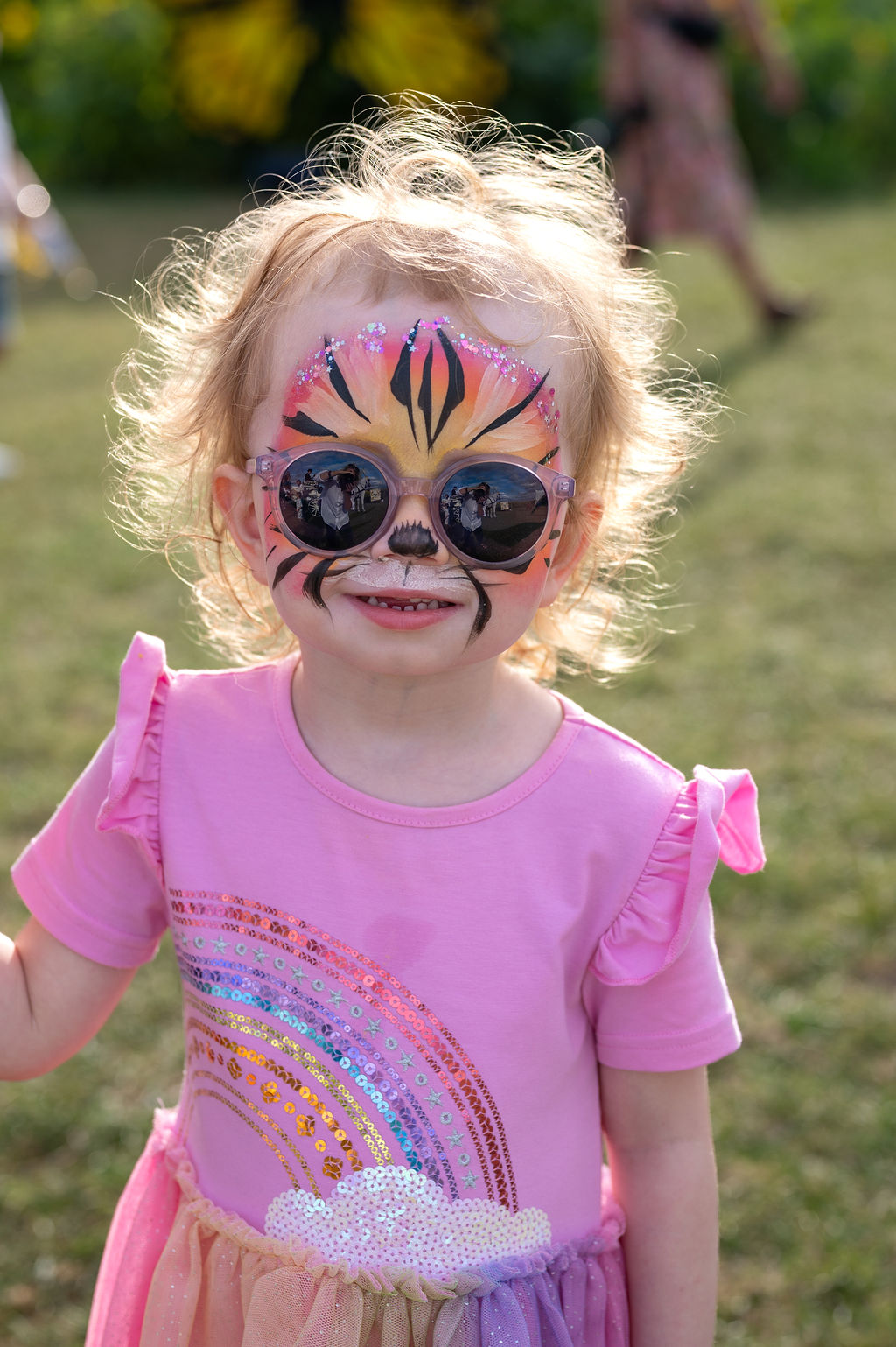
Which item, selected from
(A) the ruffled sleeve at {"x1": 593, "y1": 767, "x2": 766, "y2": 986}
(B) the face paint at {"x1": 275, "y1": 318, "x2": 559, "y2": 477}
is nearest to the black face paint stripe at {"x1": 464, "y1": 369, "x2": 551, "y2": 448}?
(B) the face paint at {"x1": 275, "y1": 318, "x2": 559, "y2": 477}

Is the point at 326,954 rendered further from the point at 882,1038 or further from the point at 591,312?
the point at 882,1038

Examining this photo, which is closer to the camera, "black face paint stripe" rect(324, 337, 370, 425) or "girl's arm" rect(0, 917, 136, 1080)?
"black face paint stripe" rect(324, 337, 370, 425)

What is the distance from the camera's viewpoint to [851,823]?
3.53m

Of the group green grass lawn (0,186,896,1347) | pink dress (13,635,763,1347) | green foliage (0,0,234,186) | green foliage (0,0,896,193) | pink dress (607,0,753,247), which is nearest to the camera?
pink dress (13,635,763,1347)

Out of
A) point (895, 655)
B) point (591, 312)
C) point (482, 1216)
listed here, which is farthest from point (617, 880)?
point (895, 655)

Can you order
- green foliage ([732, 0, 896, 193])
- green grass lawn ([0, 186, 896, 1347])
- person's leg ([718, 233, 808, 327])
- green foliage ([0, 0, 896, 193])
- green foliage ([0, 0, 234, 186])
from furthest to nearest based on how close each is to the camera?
green foliage ([0, 0, 234, 186])
green foliage ([0, 0, 896, 193])
green foliage ([732, 0, 896, 193])
person's leg ([718, 233, 808, 327])
green grass lawn ([0, 186, 896, 1347])

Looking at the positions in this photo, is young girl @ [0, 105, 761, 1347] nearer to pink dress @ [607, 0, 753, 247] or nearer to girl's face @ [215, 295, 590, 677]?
girl's face @ [215, 295, 590, 677]

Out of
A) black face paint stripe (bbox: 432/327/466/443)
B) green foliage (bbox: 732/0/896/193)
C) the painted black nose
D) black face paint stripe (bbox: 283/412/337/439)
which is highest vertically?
black face paint stripe (bbox: 432/327/466/443)

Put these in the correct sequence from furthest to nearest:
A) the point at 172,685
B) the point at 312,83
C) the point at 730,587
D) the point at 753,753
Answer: the point at 312,83 → the point at 730,587 → the point at 753,753 → the point at 172,685

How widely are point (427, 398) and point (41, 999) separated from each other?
770 millimetres

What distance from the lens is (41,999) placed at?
4.91 ft

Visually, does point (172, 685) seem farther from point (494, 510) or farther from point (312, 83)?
point (312, 83)

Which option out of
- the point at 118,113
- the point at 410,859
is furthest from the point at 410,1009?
the point at 118,113

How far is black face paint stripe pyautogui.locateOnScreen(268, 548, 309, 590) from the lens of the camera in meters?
1.35
